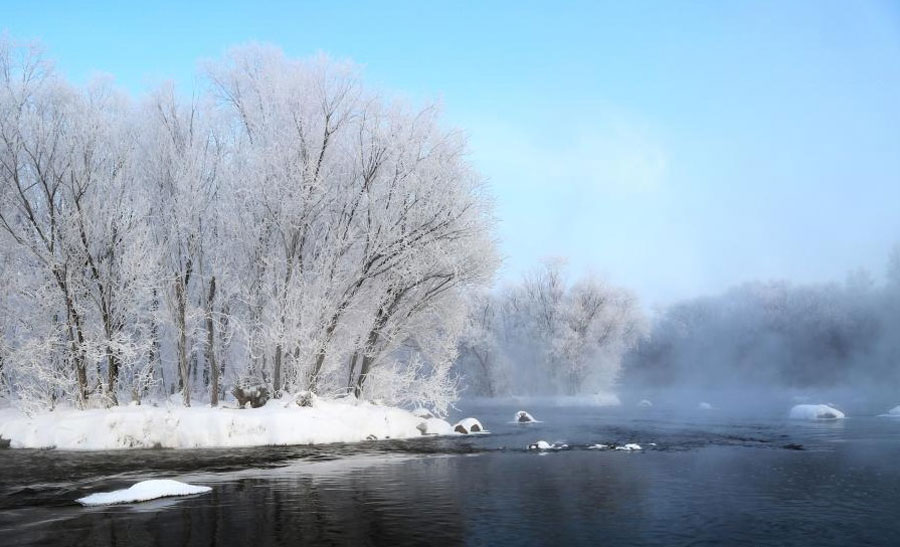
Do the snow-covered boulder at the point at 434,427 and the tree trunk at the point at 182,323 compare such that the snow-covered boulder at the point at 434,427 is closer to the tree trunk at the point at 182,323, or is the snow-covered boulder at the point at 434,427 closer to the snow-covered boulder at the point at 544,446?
the snow-covered boulder at the point at 544,446

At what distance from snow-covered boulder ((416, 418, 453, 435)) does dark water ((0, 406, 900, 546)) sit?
673cm

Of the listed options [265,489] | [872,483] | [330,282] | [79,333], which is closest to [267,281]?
[330,282]

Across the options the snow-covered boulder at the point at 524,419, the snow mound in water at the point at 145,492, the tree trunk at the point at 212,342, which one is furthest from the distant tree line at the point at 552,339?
the snow mound in water at the point at 145,492

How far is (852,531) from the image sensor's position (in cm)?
1084

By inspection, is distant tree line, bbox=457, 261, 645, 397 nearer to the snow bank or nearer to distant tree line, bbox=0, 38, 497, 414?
distant tree line, bbox=0, 38, 497, 414

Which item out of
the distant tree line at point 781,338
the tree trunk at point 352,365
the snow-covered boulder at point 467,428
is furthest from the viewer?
A: the distant tree line at point 781,338

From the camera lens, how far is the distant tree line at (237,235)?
27375mm

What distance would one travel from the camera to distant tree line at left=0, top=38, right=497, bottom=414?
27.4m

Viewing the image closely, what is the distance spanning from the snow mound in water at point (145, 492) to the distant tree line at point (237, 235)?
1359cm

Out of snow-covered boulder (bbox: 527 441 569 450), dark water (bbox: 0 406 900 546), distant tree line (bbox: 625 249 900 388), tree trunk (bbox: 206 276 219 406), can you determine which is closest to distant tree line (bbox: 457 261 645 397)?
distant tree line (bbox: 625 249 900 388)

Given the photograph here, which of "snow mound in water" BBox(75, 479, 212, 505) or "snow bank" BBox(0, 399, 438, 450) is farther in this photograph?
"snow bank" BBox(0, 399, 438, 450)

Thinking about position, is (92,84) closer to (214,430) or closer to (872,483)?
(214,430)

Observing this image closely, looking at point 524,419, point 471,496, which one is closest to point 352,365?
point 524,419

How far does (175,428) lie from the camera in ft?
80.4
